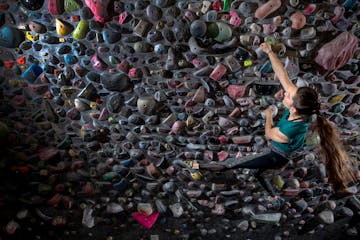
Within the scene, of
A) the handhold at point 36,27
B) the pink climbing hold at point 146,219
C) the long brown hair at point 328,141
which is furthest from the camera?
the pink climbing hold at point 146,219

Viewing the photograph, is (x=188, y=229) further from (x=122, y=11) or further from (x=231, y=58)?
(x=122, y=11)

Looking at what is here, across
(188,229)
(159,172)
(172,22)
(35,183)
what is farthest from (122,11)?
(188,229)

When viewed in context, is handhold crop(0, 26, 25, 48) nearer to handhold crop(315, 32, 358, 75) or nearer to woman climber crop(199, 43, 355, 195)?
woman climber crop(199, 43, 355, 195)

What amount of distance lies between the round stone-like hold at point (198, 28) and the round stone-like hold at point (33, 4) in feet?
1.23

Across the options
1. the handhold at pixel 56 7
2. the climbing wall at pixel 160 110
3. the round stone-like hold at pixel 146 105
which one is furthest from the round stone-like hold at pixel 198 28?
the handhold at pixel 56 7

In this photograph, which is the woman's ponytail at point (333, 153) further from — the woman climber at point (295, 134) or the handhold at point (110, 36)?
the handhold at point (110, 36)

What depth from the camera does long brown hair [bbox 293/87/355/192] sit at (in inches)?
34.5

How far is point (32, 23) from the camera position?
3.22 feet

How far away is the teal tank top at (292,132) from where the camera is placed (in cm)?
91

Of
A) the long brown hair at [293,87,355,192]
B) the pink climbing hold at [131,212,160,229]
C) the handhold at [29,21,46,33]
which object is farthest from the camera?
the pink climbing hold at [131,212,160,229]

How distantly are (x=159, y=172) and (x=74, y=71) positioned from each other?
37 centimetres

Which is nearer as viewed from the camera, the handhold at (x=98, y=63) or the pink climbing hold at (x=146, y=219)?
the handhold at (x=98, y=63)

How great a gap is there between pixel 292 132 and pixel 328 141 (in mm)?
108

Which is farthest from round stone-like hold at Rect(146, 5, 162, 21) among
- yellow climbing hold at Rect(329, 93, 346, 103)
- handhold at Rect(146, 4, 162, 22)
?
yellow climbing hold at Rect(329, 93, 346, 103)
